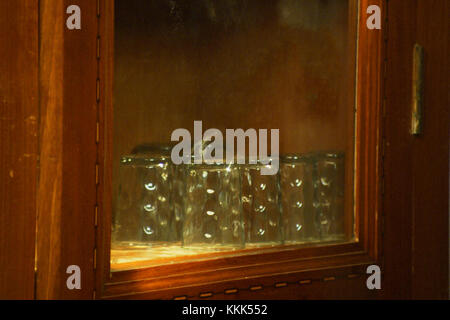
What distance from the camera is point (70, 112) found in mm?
755

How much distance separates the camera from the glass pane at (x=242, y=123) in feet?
3.16

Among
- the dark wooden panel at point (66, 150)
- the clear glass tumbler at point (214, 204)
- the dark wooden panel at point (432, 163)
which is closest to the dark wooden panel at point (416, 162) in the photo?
the dark wooden panel at point (432, 163)

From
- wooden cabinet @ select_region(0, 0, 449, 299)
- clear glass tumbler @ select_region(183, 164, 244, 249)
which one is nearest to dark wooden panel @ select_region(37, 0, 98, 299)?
wooden cabinet @ select_region(0, 0, 449, 299)

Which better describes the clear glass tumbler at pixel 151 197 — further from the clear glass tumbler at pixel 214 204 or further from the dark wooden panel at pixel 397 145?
the dark wooden panel at pixel 397 145

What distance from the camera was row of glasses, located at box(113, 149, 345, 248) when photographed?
98cm

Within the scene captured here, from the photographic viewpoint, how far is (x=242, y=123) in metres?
1.03

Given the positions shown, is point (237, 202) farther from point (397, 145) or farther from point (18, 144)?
point (18, 144)

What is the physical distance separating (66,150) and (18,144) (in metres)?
0.06

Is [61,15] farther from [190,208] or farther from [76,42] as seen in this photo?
[190,208]

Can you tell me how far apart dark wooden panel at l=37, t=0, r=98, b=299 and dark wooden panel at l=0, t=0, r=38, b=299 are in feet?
0.04

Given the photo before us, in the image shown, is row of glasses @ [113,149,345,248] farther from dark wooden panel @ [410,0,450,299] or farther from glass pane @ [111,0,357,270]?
dark wooden panel @ [410,0,450,299]

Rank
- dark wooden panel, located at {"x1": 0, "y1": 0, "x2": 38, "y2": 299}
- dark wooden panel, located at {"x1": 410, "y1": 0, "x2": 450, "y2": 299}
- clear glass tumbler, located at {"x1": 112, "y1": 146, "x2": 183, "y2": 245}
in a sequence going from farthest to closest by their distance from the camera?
1. dark wooden panel, located at {"x1": 410, "y1": 0, "x2": 450, "y2": 299}
2. clear glass tumbler, located at {"x1": 112, "y1": 146, "x2": 183, "y2": 245}
3. dark wooden panel, located at {"x1": 0, "y1": 0, "x2": 38, "y2": 299}

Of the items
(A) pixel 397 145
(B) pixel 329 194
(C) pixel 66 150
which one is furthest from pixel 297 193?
(C) pixel 66 150
